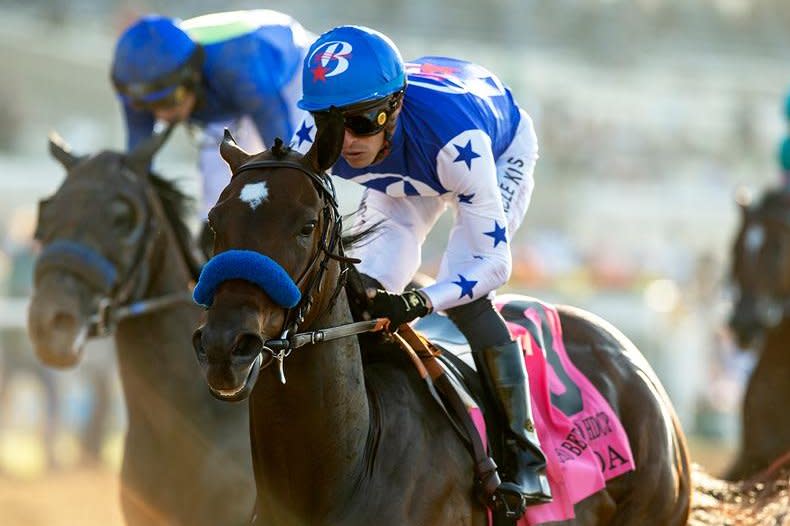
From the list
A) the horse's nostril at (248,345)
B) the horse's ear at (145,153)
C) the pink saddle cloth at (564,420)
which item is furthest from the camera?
the horse's ear at (145,153)

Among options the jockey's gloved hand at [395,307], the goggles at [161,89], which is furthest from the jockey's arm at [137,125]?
the jockey's gloved hand at [395,307]

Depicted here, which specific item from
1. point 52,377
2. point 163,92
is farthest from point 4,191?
point 163,92

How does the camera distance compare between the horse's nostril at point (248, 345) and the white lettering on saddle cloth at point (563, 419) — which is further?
the white lettering on saddle cloth at point (563, 419)

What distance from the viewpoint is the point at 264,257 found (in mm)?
2422

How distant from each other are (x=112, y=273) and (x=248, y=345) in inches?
74.9

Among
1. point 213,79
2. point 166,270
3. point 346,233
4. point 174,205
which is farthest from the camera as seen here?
point 213,79

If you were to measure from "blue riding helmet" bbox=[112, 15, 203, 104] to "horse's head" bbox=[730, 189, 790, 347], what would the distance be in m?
3.60

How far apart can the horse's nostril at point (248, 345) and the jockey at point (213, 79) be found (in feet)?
7.63

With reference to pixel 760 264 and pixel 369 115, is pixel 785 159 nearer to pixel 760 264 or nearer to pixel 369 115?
pixel 760 264

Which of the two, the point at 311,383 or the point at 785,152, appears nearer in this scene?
the point at 311,383

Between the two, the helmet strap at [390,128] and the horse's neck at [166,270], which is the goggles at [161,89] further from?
the helmet strap at [390,128]

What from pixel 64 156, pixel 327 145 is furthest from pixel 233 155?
pixel 64 156

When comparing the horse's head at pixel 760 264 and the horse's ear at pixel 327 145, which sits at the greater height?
the horse's ear at pixel 327 145

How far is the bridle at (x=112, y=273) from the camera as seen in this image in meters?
4.11
